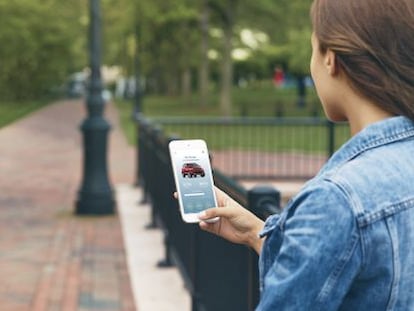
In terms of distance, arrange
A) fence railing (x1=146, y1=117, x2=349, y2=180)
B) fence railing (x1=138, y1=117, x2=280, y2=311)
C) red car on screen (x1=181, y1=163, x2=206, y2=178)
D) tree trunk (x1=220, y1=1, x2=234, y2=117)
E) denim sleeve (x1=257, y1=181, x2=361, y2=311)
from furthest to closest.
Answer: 1. tree trunk (x1=220, y1=1, x2=234, y2=117)
2. fence railing (x1=146, y1=117, x2=349, y2=180)
3. fence railing (x1=138, y1=117, x2=280, y2=311)
4. red car on screen (x1=181, y1=163, x2=206, y2=178)
5. denim sleeve (x1=257, y1=181, x2=361, y2=311)

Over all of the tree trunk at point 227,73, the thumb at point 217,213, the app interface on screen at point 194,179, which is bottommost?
the tree trunk at point 227,73

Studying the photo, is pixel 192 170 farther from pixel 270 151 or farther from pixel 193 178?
pixel 270 151

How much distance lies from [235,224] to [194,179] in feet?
0.44

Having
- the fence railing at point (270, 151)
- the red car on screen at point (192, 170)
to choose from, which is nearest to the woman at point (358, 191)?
the red car on screen at point (192, 170)

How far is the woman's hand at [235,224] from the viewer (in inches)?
80.3

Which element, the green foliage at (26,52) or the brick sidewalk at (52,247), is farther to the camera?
the brick sidewalk at (52,247)

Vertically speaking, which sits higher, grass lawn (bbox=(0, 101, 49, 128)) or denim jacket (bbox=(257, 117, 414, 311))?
denim jacket (bbox=(257, 117, 414, 311))

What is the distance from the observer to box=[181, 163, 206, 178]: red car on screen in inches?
82.4

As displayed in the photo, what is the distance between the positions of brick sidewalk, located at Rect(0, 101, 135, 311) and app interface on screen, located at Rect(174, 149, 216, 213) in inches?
105

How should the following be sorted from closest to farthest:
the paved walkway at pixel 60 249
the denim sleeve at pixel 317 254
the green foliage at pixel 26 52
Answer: the denim sleeve at pixel 317 254, the green foliage at pixel 26 52, the paved walkway at pixel 60 249

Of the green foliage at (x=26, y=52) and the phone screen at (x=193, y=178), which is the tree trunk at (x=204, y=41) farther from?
the phone screen at (x=193, y=178)

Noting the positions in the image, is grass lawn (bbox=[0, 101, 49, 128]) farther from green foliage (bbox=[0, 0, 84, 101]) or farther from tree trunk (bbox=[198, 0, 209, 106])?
tree trunk (bbox=[198, 0, 209, 106])

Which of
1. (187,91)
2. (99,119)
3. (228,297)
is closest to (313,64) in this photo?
(228,297)

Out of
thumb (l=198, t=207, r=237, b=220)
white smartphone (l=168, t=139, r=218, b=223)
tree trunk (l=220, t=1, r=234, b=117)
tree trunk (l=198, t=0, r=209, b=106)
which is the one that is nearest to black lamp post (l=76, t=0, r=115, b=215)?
white smartphone (l=168, t=139, r=218, b=223)
